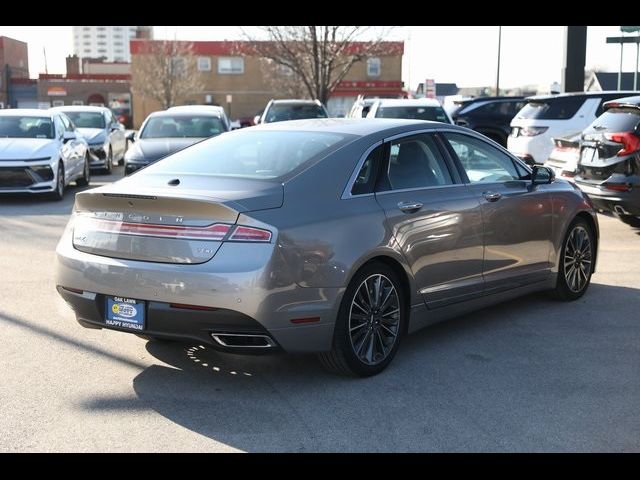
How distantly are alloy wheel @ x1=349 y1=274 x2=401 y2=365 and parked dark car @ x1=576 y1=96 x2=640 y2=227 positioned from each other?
5.50m

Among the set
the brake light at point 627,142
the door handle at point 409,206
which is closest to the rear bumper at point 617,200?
the brake light at point 627,142

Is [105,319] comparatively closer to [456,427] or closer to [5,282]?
[456,427]

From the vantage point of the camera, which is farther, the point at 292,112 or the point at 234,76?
the point at 234,76

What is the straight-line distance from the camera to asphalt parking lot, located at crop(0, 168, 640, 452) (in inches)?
165

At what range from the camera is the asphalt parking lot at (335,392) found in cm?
418

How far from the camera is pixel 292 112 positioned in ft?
70.8

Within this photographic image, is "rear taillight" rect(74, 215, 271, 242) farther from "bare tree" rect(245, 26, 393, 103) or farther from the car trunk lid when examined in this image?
"bare tree" rect(245, 26, 393, 103)

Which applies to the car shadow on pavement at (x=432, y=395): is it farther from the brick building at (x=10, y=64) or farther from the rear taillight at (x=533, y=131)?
the brick building at (x=10, y=64)

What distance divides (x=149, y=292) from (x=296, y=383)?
1.08 m

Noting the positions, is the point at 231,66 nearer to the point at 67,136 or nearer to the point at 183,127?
the point at 183,127

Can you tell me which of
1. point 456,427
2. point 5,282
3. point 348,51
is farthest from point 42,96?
point 456,427

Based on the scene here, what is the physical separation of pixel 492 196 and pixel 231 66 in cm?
6262

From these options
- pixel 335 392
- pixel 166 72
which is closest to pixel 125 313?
pixel 335 392

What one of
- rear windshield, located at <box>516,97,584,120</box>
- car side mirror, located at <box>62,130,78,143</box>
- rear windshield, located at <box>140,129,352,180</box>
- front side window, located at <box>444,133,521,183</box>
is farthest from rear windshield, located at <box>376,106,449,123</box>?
rear windshield, located at <box>140,129,352,180</box>
